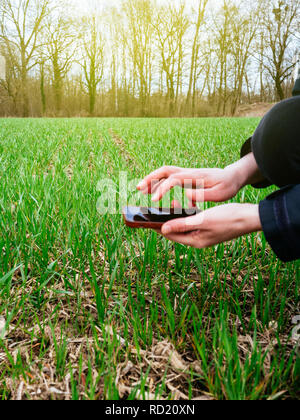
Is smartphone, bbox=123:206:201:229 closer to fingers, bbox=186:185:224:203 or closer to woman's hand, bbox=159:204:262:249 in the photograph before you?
woman's hand, bbox=159:204:262:249

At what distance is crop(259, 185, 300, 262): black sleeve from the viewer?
2.31ft

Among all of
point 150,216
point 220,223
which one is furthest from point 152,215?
point 220,223

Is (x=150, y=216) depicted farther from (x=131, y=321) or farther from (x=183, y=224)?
(x=131, y=321)


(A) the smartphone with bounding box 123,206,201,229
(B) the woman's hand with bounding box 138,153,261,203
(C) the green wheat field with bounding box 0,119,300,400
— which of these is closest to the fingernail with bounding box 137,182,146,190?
(B) the woman's hand with bounding box 138,153,261,203

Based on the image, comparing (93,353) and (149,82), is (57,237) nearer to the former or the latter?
(93,353)

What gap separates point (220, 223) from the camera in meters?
0.76

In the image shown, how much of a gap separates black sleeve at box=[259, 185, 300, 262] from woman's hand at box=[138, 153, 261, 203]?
330 mm

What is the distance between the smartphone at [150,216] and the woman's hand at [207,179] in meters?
0.17

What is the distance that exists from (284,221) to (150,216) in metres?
0.33

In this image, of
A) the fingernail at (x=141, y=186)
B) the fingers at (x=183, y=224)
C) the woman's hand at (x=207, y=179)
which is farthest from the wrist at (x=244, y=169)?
the fingers at (x=183, y=224)

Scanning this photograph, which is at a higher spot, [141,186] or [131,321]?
[141,186]

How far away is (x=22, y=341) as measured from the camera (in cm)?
95

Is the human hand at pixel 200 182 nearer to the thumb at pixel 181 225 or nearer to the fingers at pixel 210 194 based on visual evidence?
the fingers at pixel 210 194

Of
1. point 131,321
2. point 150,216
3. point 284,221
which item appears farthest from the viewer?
point 131,321
